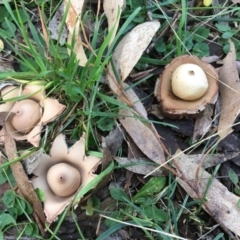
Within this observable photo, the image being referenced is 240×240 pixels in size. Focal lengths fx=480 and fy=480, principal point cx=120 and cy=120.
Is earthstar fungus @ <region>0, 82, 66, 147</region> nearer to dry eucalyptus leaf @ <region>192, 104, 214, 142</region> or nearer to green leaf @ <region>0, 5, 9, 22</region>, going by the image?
green leaf @ <region>0, 5, 9, 22</region>

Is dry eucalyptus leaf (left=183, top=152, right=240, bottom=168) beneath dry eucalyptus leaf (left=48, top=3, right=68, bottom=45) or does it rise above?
beneath

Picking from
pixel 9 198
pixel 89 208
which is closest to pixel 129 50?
pixel 89 208

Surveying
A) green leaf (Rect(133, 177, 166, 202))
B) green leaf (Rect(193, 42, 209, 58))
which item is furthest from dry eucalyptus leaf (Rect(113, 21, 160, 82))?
green leaf (Rect(133, 177, 166, 202))

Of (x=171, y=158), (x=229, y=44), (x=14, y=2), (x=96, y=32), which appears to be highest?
(x=14, y=2)

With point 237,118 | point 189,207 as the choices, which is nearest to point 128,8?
point 237,118

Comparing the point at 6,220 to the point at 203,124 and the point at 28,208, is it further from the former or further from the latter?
the point at 203,124

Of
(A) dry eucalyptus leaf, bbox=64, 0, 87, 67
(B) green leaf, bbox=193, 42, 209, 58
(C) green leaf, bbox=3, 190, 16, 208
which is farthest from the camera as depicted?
(B) green leaf, bbox=193, 42, 209, 58

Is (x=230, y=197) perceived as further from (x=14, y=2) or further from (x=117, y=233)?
(x=14, y=2)
